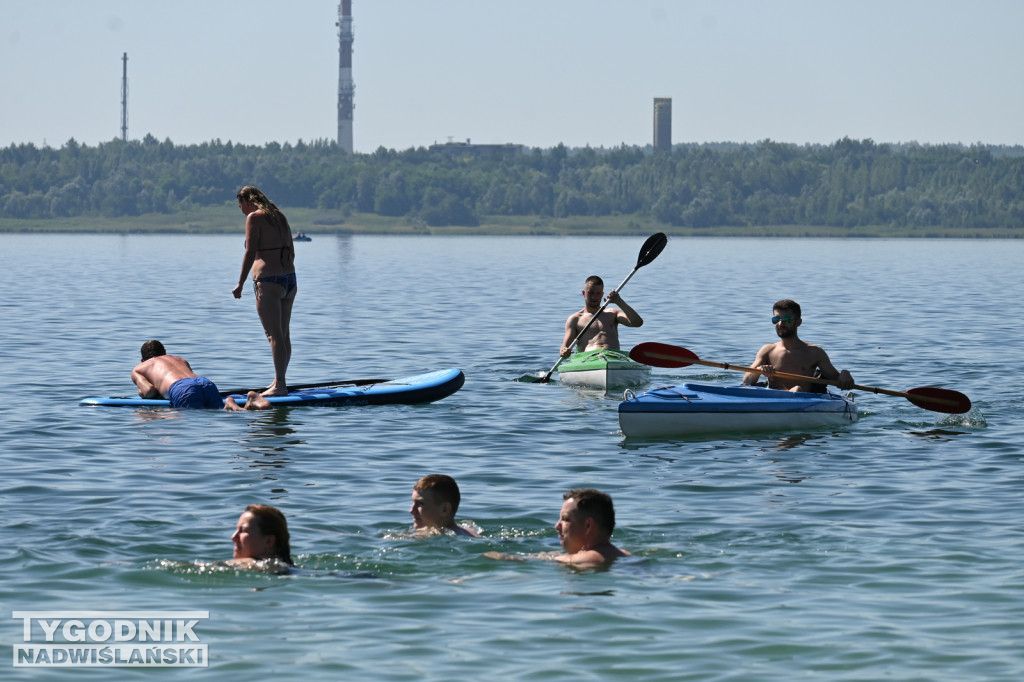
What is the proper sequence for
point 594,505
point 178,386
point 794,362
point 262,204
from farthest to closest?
point 178,386 → point 262,204 → point 794,362 → point 594,505

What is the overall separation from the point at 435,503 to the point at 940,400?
7567 mm

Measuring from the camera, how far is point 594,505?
8.48 m

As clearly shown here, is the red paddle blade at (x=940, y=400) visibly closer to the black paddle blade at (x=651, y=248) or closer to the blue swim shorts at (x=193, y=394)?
the black paddle blade at (x=651, y=248)

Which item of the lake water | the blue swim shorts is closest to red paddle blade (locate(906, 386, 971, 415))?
the lake water

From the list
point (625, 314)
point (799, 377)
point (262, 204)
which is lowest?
point (799, 377)

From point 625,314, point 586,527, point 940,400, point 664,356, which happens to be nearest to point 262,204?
point 664,356

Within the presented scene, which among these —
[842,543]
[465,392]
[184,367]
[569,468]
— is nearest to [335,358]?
[465,392]

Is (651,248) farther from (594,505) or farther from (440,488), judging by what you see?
(594,505)

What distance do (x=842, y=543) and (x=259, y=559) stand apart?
3.72 m

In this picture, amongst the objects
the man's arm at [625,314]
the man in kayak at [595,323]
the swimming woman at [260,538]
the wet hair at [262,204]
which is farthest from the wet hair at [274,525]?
the man in kayak at [595,323]

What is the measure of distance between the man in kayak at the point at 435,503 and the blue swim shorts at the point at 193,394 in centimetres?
658

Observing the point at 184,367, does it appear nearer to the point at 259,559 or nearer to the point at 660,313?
the point at 259,559

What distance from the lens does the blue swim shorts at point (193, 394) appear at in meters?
15.4

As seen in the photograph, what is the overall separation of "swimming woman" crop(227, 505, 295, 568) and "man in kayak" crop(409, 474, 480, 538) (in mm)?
1026
